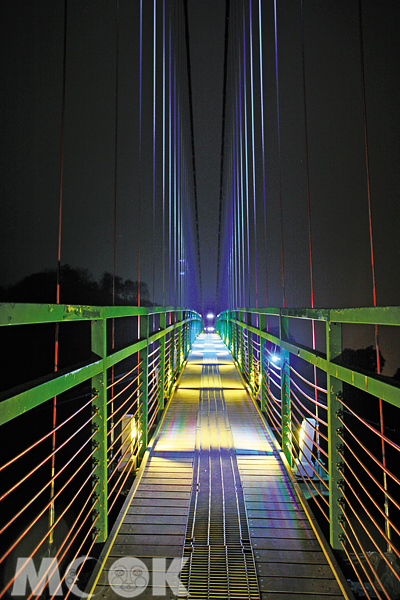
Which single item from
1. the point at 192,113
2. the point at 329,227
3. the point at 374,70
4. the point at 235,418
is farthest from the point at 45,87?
the point at 235,418

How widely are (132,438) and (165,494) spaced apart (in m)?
0.40

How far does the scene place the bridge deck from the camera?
1486 millimetres

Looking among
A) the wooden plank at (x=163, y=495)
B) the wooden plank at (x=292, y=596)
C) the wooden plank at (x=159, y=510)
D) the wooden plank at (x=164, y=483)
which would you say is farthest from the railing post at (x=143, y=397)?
the wooden plank at (x=292, y=596)

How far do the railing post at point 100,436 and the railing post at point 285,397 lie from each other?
1334 mm

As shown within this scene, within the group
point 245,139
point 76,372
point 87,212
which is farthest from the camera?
point 87,212

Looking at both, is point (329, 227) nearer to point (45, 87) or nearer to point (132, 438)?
point (132, 438)

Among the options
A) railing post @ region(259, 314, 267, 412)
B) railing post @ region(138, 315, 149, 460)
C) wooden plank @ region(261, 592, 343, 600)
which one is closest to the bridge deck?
wooden plank @ region(261, 592, 343, 600)

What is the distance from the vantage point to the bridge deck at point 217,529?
4.88 ft

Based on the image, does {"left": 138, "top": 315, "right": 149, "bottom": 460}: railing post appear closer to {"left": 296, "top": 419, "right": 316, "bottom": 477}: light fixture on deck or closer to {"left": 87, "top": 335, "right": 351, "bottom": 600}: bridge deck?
{"left": 87, "top": 335, "right": 351, "bottom": 600}: bridge deck

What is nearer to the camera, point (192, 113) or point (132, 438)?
point (132, 438)

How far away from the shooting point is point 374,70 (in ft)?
12.0

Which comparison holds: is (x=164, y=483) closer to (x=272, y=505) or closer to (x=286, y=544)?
(x=272, y=505)

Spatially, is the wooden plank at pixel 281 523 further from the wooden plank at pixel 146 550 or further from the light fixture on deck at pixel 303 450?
the wooden plank at pixel 146 550

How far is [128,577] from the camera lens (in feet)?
4.94
